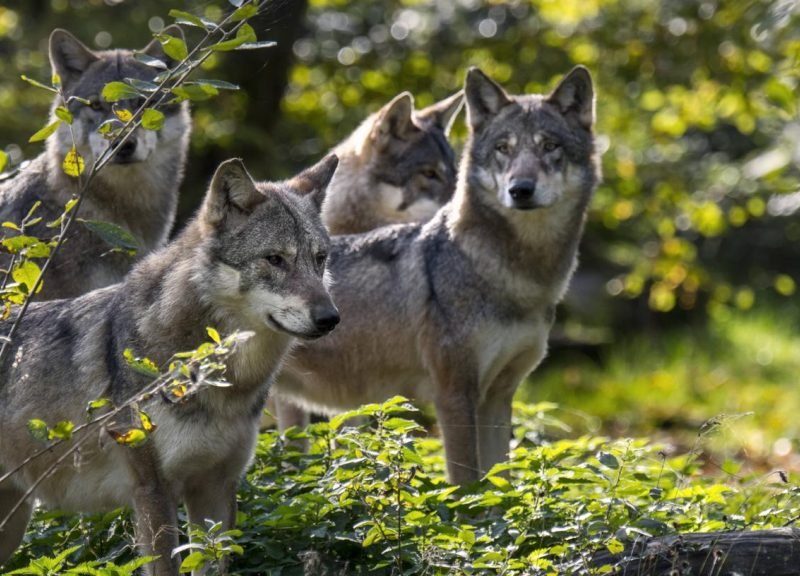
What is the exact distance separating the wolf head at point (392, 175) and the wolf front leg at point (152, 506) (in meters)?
3.82

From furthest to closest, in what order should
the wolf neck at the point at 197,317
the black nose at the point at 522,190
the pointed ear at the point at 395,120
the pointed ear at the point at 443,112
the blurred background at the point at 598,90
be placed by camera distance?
the blurred background at the point at 598,90, the pointed ear at the point at 443,112, the pointed ear at the point at 395,120, the black nose at the point at 522,190, the wolf neck at the point at 197,317

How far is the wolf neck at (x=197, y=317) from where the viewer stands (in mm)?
5082

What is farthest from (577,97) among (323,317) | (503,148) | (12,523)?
(12,523)

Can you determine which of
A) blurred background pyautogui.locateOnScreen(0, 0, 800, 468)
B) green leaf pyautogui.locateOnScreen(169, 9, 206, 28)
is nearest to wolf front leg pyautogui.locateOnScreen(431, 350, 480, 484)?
green leaf pyautogui.locateOnScreen(169, 9, 206, 28)

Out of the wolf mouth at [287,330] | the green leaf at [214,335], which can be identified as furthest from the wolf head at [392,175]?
the green leaf at [214,335]

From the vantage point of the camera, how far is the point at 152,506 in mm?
4980

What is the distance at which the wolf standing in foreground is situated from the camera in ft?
23.1

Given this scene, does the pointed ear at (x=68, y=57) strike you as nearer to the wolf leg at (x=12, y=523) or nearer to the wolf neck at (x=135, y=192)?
the wolf neck at (x=135, y=192)

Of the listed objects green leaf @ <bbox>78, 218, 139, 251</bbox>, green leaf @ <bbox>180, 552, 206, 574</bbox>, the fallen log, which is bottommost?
the fallen log

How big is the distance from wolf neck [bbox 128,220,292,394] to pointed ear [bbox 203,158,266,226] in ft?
0.41

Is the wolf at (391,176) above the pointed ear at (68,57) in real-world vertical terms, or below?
below

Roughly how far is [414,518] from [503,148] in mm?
2865

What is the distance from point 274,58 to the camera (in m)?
11.9

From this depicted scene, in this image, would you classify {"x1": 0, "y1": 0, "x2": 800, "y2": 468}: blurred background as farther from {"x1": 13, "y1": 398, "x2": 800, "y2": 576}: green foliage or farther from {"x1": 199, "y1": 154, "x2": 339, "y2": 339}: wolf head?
{"x1": 199, "y1": 154, "x2": 339, "y2": 339}: wolf head
